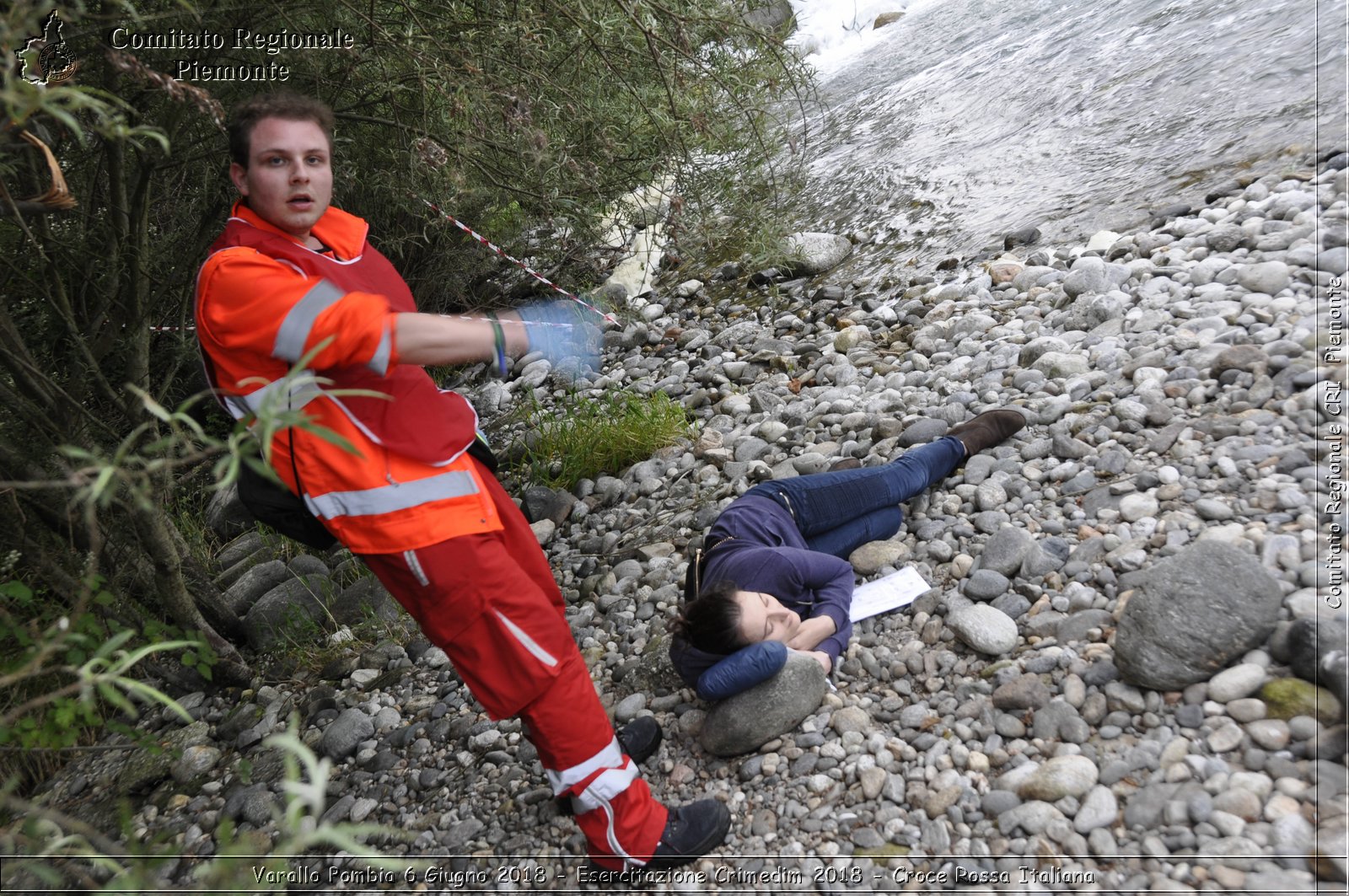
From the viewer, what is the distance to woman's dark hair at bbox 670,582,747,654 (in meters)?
3.12

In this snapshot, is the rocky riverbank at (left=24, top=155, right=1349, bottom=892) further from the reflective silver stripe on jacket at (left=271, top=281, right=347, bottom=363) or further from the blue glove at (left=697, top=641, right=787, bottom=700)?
the reflective silver stripe on jacket at (left=271, top=281, right=347, bottom=363)

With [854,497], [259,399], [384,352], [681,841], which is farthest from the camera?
[854,497]

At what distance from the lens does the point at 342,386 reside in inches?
95.0

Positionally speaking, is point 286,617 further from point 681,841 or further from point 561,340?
point 561,340

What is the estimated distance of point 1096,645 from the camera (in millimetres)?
2881

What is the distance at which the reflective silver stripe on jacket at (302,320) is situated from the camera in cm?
219

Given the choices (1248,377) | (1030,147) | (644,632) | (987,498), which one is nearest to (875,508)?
(987,498)

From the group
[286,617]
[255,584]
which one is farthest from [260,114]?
[255,584]

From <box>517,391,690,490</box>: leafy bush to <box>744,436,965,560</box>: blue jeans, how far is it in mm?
1354

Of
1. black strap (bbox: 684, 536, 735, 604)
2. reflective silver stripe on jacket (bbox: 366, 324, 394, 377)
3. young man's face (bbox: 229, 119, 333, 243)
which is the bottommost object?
black strap (bbox: 684, 536, 735, 604)

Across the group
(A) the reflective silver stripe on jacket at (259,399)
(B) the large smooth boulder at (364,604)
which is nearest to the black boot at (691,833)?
(A) the reflective silver stripe on jacket at (259,399)

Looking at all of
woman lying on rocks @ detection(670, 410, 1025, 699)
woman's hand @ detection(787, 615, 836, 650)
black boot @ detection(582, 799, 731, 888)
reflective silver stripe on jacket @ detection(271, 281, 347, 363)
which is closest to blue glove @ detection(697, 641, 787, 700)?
woman lying on rocks @ detection(670, 410, 1025, 699)

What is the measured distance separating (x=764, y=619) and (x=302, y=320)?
1.77m

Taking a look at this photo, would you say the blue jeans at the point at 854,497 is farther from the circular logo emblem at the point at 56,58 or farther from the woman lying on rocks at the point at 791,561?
the circular logo emblem at the point at 56,58
